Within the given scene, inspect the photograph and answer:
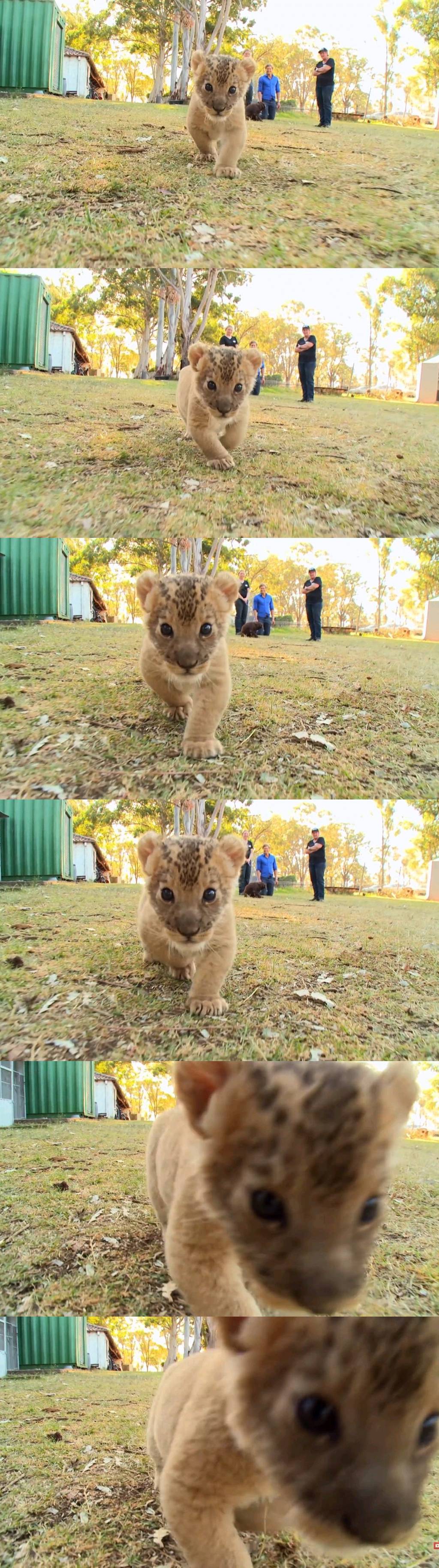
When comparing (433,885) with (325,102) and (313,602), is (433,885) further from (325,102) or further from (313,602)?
(325,102)

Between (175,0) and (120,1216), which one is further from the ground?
(175,0)

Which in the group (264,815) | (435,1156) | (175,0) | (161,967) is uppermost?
(175,0)

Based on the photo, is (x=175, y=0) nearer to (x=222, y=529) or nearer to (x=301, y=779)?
(x=222, y=529)

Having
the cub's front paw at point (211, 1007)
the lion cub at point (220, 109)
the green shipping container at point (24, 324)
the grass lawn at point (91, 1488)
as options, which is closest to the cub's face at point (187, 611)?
the green shipping container at point (24, 324)

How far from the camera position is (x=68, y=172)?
2945 mm

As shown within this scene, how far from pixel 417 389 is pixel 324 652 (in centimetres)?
76

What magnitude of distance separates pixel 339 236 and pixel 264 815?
5.01 feet

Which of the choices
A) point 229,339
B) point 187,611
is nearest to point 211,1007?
point 187,611

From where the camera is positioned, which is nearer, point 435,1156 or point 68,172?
point 68,172

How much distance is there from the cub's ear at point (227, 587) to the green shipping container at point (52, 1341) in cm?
236

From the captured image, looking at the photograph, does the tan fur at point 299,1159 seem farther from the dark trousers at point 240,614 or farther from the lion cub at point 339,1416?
the dark trousers at point 240,614

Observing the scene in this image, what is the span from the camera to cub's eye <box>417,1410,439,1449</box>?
9.34 ft

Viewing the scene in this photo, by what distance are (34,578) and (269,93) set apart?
142cm

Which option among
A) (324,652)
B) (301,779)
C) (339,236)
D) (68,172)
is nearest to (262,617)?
(324,652)
